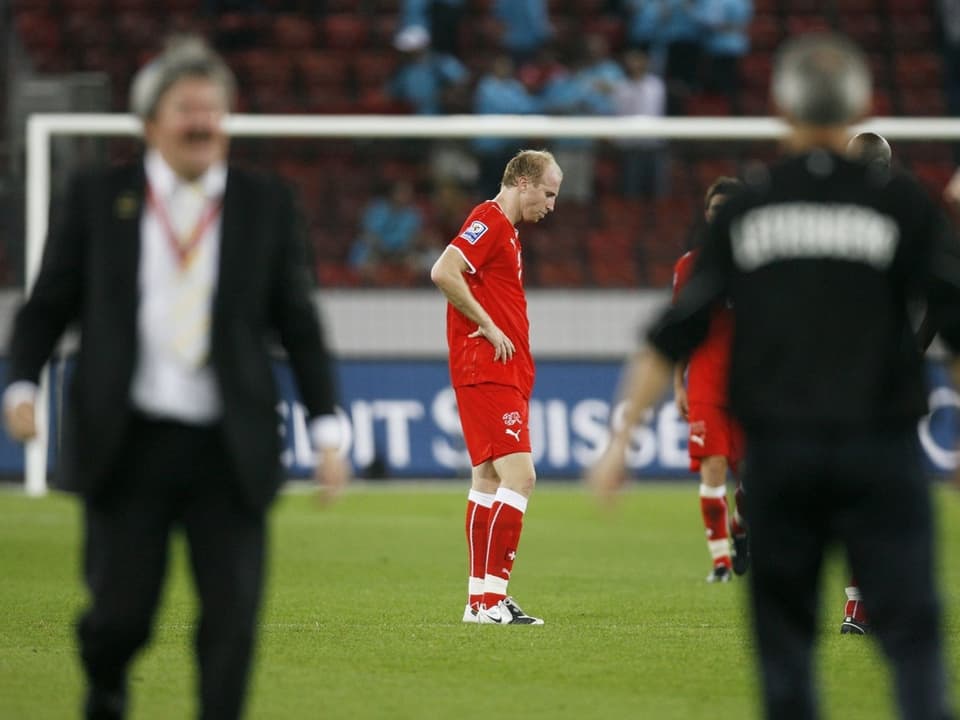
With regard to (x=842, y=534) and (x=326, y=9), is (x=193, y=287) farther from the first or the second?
(x=326, y=9)

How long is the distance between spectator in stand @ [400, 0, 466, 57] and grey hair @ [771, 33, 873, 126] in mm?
18394

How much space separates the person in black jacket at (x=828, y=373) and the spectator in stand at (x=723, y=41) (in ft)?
59.0

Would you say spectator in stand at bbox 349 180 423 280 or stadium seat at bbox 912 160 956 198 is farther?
stadium seat at bbox 912 160 956 198

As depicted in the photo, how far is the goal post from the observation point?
59.9 ft

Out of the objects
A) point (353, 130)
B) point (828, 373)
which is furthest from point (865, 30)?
point (828, 373)

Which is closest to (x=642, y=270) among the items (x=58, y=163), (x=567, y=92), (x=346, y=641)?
(x=567, y=92)

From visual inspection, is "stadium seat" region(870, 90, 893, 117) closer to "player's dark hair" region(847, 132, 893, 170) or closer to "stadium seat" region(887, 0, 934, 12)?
"stadium seat" region(887, 0, 934, 12)

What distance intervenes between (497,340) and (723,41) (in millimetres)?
13786

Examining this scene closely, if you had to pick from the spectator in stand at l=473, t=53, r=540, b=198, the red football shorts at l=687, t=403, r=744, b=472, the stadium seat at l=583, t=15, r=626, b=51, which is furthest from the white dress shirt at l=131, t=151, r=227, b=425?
the stadium seat at l=583, t=15, r=626, b=51

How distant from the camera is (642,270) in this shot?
19938 millimetres

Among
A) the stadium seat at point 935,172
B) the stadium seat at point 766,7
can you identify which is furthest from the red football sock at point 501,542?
the stadium seat at point 766,7

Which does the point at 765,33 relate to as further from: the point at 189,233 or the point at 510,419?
the point at 189,233

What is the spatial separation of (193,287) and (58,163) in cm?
1495

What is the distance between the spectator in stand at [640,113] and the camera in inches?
787
